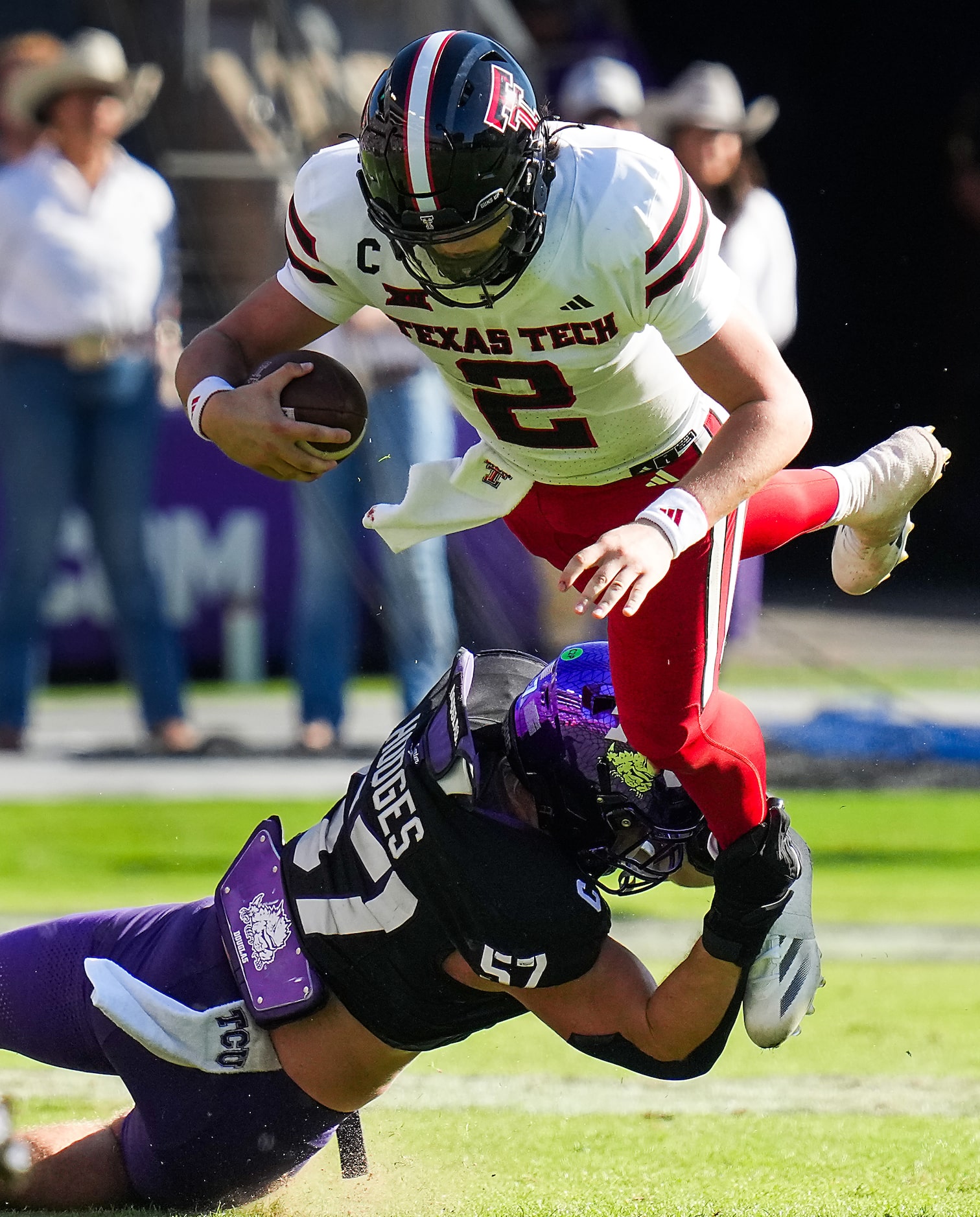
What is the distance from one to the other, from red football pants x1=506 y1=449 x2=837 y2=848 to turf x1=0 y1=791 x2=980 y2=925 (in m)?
1.91

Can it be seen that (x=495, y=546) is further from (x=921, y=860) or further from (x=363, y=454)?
(x=921, y=860)

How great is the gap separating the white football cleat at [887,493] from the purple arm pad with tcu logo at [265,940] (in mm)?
1429

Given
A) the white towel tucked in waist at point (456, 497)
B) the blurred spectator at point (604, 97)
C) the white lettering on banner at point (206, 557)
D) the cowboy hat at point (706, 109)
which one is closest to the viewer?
the white towel tucked in waist at point (456, 497)

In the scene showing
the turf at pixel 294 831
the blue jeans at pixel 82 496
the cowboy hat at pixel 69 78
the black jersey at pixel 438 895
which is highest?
the cowboy hat at pixel 69 78

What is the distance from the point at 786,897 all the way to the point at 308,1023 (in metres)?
0.80

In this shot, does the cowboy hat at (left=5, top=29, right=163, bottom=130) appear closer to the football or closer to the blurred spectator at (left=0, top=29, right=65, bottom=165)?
the blurred spectator at (left=0, top=29, right=65, bottom=165)

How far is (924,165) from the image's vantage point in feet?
37.4

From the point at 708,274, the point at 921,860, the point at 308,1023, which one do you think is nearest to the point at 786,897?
the point at 308,1023

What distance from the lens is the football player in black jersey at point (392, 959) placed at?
8.54ft

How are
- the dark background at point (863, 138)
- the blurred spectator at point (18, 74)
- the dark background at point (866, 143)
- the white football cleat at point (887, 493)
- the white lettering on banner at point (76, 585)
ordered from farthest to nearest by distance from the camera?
the dark background at point (863, 138), the dark background at point (866, 143), the white lettering on banner at point (76, 585), the blurred spectator at point (18, 74), the white football cleat at point (887, 493)

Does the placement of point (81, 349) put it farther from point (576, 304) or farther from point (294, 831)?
point (576, 304)

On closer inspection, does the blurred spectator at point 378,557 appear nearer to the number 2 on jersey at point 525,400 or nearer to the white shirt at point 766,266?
the number 2 on jersey at point 525,400

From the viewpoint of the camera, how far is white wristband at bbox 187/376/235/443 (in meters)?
2.93

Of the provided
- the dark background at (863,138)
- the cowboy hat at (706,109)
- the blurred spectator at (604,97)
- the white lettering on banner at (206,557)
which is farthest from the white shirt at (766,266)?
the dark background at (863,138)
